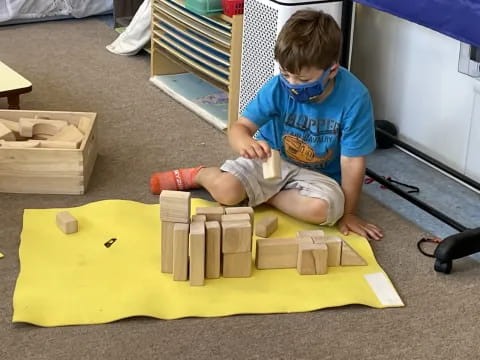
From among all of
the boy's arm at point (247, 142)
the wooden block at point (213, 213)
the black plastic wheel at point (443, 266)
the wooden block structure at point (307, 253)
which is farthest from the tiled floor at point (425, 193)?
the wooden block at point (213, 213)

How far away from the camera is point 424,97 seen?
6.63 feet

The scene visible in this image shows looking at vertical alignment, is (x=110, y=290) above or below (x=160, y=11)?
below

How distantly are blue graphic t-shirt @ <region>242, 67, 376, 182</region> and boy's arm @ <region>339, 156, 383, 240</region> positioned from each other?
22 mm

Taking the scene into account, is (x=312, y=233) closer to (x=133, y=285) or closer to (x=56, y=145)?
(x=133, y=285)

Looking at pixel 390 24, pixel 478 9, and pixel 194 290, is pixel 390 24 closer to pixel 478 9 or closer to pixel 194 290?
pixel 478 9

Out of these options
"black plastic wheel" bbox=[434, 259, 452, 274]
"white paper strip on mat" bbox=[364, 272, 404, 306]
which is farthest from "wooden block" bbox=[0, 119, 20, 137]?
"black plastic wheel" bbox=[434, 259, 452, 274]

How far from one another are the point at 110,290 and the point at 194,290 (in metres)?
0.15

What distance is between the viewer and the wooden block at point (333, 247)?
4.97ft

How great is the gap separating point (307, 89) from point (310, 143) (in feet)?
0.59

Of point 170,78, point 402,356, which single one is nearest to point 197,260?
point 402,356

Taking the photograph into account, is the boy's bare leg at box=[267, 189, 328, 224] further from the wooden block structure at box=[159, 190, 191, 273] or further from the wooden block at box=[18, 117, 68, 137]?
the wooden block at box=[18, 117, 68, 137]

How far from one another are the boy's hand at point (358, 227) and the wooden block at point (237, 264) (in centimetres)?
26

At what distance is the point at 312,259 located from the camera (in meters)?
1.49

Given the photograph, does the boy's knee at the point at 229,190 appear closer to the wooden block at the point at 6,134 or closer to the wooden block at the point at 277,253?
the wooden block at the point at 277,253
